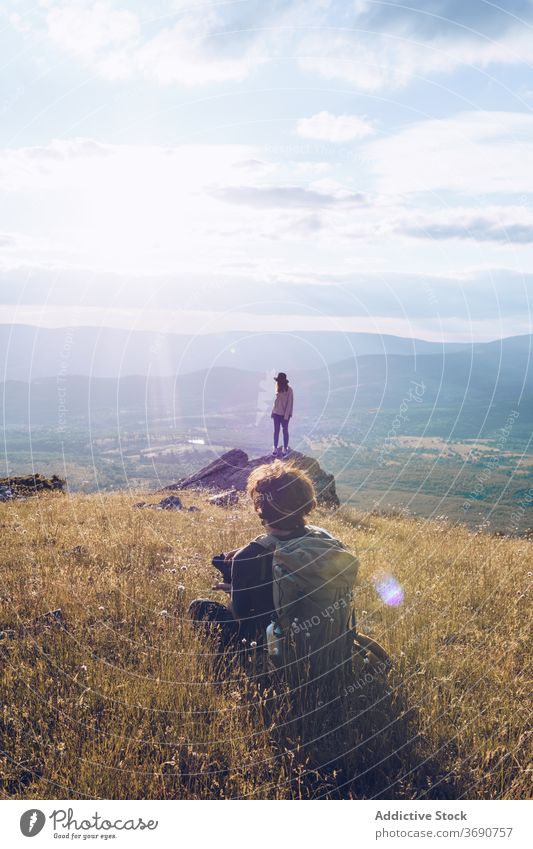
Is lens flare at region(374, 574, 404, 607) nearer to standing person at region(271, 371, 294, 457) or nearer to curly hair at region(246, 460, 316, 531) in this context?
curly hair at region(246, 460, 316, 531)

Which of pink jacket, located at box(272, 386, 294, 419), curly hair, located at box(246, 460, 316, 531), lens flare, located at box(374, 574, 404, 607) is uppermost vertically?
pink jacket, located at box(272, 386, 294, 419)

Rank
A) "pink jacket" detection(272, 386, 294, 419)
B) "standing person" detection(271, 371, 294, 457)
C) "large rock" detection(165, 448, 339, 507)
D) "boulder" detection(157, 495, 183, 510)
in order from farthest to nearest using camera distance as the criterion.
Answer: "large rock" detection(165, 448, 339, 507), "pink jacket" detection(272, 386, 294, 419), "standing person" detection(271, 371, 294, 457), "boulder" detection(157, 495, 183, 510)

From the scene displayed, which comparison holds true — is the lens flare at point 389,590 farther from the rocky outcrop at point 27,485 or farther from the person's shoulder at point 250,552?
the rocky outcrop at point 27,485

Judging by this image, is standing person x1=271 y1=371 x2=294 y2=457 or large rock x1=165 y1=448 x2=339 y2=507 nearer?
standing person x1=271 y1=371 x2=294 y2=457

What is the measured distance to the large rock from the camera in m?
20.3

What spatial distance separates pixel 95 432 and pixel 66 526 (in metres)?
152

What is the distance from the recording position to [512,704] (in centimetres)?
464

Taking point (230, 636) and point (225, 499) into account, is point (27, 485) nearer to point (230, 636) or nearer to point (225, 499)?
point (225, 499)

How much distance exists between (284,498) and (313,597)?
33.6 inches

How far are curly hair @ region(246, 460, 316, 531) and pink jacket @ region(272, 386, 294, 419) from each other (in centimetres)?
1464

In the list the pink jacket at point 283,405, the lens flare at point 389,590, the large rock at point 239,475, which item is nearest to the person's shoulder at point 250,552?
the lens flare at point 389,590

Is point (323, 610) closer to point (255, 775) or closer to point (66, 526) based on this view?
point (255, 775)

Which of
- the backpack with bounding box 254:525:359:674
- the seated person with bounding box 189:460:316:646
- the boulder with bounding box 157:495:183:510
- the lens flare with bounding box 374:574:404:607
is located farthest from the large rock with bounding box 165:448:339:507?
the backpack with bounding box 254:525:359:674
